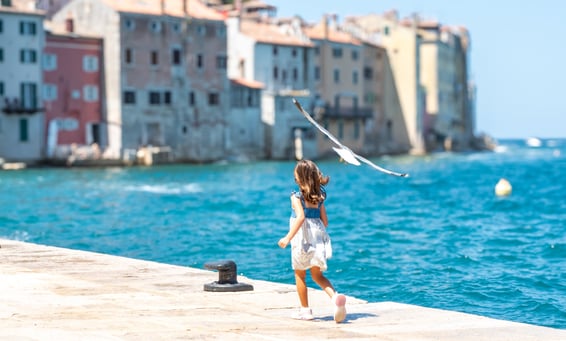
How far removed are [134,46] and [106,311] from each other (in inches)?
2529

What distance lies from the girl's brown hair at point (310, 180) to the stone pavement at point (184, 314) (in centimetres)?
103

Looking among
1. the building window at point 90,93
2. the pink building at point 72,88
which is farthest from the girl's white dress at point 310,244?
the building window at point 90,93

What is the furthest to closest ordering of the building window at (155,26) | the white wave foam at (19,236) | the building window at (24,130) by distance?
1. the building window at (155,26)
2. the building window at (24,130)
3. the white wave foam at (19,236)

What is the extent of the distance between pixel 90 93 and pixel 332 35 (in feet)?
98.8

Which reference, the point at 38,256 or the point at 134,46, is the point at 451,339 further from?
the point at 134,46

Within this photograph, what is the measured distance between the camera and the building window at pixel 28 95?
67438mm

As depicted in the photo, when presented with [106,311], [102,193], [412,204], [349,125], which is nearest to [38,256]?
[106,311]

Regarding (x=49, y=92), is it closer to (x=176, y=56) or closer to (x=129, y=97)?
(x=129, y=97)

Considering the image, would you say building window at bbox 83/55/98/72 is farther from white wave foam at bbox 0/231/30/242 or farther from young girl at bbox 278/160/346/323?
young girl at bbox 278/160/346/323

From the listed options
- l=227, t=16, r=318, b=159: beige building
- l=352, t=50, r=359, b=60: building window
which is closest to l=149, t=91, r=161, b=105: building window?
l=227, t=16, r=318, b=159: beige building

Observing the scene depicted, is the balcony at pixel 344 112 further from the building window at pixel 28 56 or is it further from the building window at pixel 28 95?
the building window at pixel 28 56

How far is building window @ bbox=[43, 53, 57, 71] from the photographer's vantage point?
6881cm

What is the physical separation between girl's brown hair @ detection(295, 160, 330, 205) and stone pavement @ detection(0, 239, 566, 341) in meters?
1.03

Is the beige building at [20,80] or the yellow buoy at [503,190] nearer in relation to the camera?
the yellow buoy at [503,190]
